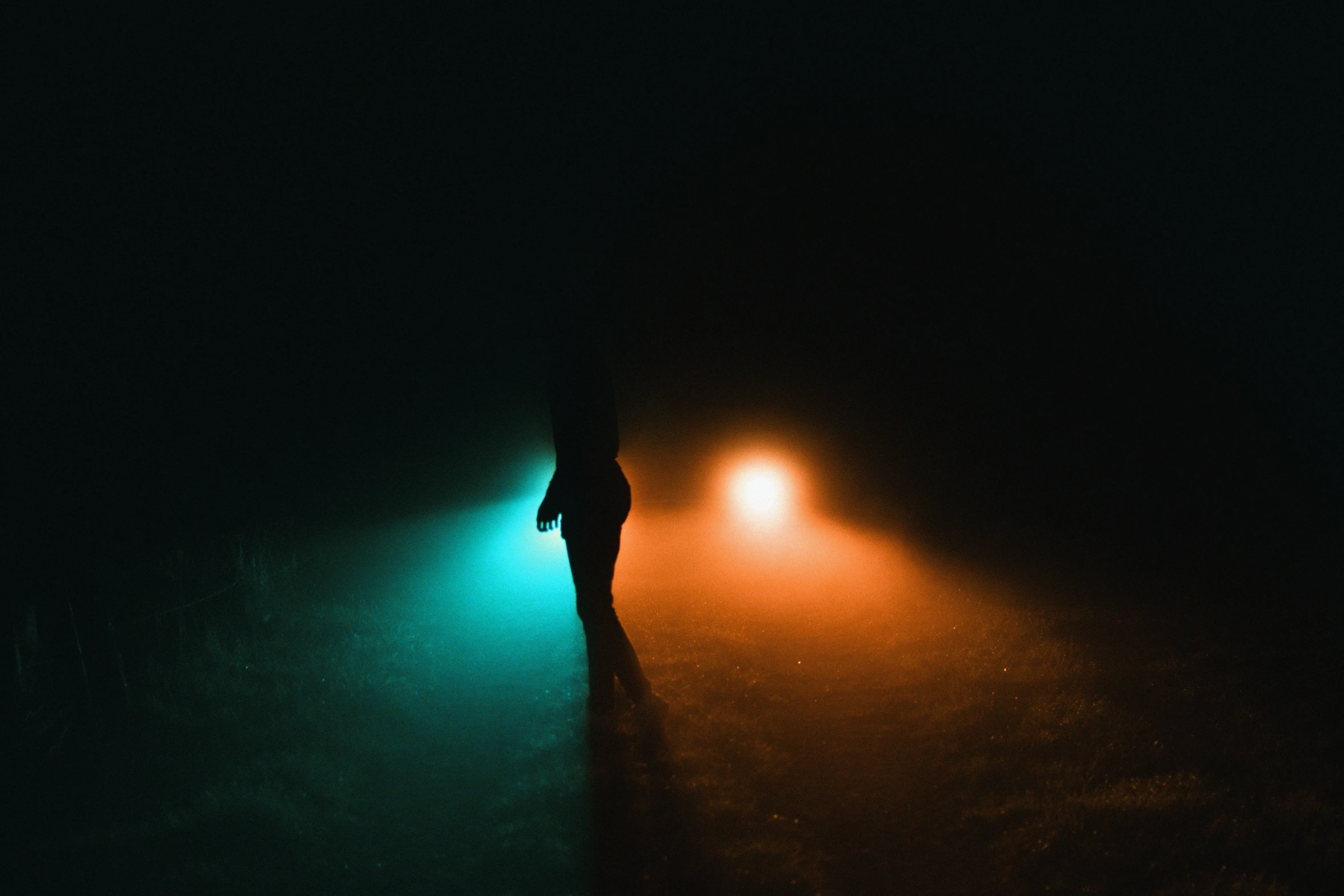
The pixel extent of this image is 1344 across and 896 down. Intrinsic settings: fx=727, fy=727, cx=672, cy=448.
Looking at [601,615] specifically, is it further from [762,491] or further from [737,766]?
[762,491]

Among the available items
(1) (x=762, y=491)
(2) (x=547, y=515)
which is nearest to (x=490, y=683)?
(2) (x=547, y=515)

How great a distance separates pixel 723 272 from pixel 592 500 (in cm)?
1041

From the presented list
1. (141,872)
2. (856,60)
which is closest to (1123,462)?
(856,60)

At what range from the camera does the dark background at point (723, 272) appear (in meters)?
5.84

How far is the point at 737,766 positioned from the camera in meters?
3.88

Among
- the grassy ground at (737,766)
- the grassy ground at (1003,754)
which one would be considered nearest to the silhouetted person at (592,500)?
the grassy ground at (737,766)

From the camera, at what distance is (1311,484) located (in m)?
8.95

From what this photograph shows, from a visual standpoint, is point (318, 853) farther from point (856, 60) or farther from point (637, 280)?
point (856, 60)

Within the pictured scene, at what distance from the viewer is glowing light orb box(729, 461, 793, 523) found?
1065 centimetres

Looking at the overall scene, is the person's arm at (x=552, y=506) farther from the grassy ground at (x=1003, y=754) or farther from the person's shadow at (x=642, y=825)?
the grassy ground at (x=1003, y=754)

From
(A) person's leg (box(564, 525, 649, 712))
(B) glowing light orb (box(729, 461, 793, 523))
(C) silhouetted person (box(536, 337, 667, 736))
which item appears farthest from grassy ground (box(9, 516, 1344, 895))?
(B) glowing light orb (box(729, 461, 793, 523))

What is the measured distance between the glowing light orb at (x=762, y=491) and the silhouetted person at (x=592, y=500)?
614cm

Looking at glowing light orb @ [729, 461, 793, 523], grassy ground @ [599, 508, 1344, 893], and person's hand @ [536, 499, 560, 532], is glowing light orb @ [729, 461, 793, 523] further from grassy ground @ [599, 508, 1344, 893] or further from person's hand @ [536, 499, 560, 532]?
person's hand @ [536, 499, 560, 532]

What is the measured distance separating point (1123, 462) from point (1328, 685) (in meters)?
6.02
